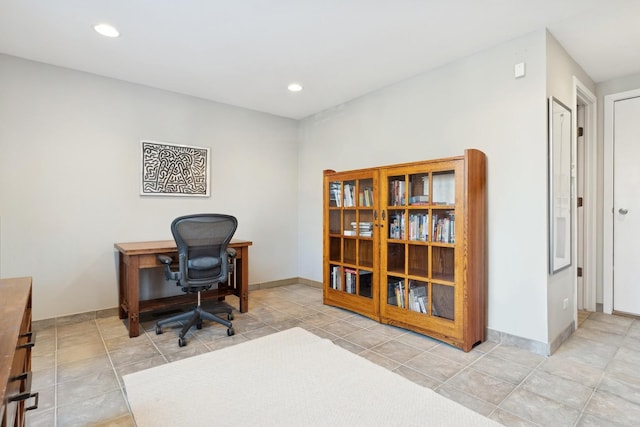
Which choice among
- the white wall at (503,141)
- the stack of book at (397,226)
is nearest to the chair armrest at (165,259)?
the stack of book at (397,226)

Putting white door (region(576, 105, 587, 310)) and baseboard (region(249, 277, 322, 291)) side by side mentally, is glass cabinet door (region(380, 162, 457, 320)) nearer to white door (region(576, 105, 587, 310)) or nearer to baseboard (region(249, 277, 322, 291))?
baseboard (region(249, 277, 322, 291))

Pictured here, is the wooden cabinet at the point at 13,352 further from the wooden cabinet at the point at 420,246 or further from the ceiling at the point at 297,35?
the wooden cabinet at the point at 420,246

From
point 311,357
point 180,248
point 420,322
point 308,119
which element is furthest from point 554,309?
point 308,119

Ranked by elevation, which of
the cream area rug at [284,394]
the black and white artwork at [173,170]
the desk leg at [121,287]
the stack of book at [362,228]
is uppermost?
the black and white artwork at [173,170]

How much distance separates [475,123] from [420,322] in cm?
175

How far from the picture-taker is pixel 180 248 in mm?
2719

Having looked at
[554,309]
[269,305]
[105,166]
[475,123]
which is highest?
[475,123]

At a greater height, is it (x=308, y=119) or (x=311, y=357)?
(x=308, y=119)

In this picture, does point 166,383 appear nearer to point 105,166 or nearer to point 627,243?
point 105,166

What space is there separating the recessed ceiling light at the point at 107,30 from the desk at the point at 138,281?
171 cm

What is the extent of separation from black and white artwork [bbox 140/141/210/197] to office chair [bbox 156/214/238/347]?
103 cm

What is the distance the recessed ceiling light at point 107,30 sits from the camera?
236 cm

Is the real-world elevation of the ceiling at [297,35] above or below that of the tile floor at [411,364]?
above

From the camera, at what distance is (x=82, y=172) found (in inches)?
122
